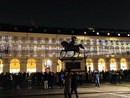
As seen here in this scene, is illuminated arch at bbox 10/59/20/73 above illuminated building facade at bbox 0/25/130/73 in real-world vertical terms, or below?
below

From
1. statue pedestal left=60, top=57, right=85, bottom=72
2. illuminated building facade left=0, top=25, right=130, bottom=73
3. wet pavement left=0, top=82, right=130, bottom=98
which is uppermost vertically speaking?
illuminated building facade left=0, top=25, right=130, bottom=73

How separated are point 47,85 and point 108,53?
53.4 m

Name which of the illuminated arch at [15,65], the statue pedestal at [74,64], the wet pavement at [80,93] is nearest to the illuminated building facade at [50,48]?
the illuminated arch at [15,65]

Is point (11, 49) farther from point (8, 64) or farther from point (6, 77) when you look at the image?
point (6, 77)

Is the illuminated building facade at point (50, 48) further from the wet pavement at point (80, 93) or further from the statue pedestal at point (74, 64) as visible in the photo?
the wet pavement at point (80, 93)

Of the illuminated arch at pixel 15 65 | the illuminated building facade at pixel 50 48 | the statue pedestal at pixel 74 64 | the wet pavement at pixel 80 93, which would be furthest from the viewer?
the illuminated building facade at pixel 50 48

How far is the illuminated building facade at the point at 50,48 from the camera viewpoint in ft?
207

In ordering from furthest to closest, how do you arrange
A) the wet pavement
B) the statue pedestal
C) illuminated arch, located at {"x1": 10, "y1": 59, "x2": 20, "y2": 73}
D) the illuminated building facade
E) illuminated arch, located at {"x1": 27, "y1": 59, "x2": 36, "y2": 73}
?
illuminated arch, located at {"x1": 27, "y1": 59, "x2": 36, "y2": 73}, the illuminated building facade, illuminated arch, located at {"x1": 10, "y1": 59, "x2": 20, "y2": 73}, the statue pedestal, the wet pavement

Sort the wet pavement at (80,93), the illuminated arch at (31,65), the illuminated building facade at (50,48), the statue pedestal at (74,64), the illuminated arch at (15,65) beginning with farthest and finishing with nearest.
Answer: the illuminated arch at (31,65) < the illuminated building facade at (50,48) < the illuminated arch at (15,65) < the statue pedestal at (74,64) < the wet pavement at (80,93)

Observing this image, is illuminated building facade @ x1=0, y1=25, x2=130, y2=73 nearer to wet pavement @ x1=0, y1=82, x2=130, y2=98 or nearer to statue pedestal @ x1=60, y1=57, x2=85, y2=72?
statue pedestal @ x1=60, y1=57, x2=85, y2=72

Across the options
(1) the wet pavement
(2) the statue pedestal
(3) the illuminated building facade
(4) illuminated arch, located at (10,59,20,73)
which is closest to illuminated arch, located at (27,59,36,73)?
(3) the illuminated building facade

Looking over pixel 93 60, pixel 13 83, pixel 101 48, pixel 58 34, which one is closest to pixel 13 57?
pixel 58 34

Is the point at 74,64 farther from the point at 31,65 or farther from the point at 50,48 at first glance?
the point at 50,48

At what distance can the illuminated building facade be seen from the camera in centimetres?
6312
